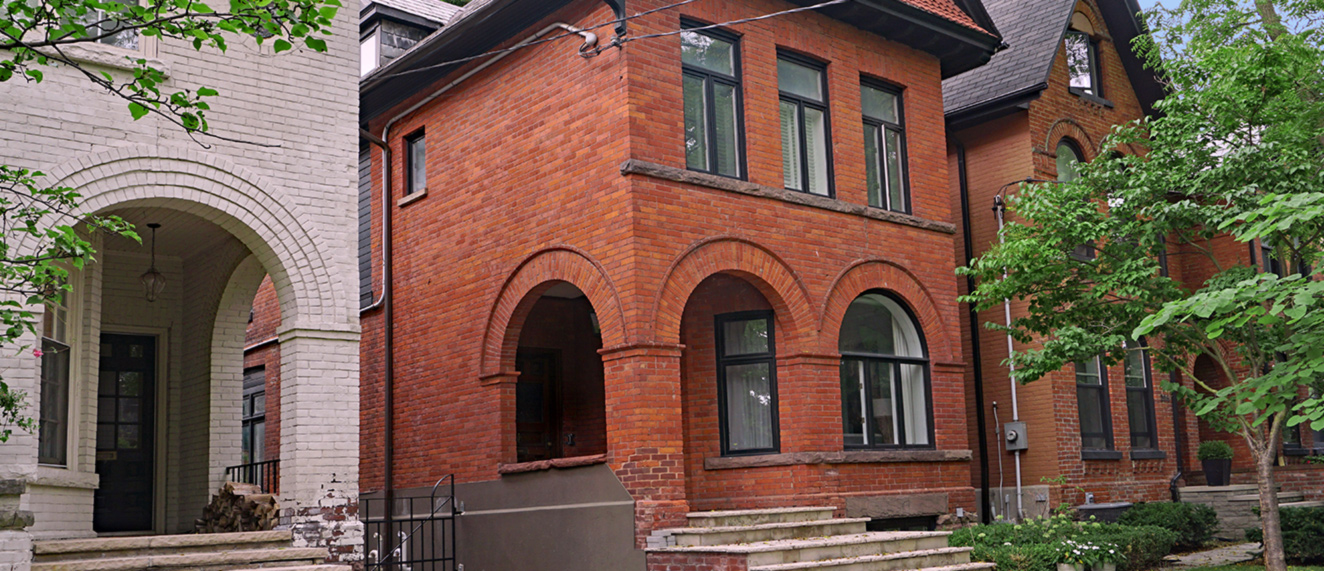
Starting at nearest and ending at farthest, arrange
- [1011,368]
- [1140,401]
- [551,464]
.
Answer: [551,464], [1011,368], [1140,401]

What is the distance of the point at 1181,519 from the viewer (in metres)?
15.5

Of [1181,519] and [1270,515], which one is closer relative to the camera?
[1270,515]

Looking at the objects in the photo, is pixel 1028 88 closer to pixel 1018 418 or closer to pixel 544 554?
pixel 1018 418

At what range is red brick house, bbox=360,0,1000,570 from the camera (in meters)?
12.0

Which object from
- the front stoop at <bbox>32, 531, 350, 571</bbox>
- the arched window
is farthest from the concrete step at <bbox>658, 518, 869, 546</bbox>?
the front stoop at <bbox>32, 531, 350, 571</bbox>

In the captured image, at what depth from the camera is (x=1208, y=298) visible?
6.36 m

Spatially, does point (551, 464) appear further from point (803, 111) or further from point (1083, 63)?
point (1083, 63)

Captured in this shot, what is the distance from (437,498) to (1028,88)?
32.9 feet

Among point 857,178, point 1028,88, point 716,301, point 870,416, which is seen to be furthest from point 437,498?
point 1028,88

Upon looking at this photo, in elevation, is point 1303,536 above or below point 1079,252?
below

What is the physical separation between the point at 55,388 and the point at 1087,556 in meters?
10.6

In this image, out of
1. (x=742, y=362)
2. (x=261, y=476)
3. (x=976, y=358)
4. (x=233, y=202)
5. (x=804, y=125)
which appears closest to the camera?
(x=233, y=202)

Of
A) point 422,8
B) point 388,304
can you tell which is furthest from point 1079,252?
point 422,8

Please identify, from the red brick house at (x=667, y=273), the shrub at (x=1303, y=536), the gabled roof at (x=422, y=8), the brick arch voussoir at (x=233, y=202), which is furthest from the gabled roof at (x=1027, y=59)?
the brick arch voussoir at (x=233, y=202)
